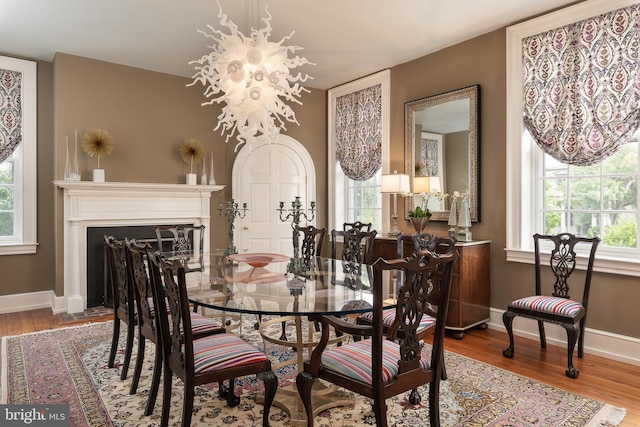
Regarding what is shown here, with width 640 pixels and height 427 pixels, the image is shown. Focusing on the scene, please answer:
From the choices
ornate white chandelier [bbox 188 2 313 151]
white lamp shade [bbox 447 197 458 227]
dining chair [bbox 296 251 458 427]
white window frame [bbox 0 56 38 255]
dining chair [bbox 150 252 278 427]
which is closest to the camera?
dining chair [bbox 296 251 458 427]

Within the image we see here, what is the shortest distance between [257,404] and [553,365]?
2230 millimetres

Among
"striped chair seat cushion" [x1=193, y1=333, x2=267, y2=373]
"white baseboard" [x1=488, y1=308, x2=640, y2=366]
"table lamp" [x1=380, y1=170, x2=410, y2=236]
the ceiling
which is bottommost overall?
"white baseboard" [x1=488, y1=308, x2=640, y2=366]

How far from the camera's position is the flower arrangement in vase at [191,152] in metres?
5.34

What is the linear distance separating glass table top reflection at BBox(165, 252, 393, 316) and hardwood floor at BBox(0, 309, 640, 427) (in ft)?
4.28

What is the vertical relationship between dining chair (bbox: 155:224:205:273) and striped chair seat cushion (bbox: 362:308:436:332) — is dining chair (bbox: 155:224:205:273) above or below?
above

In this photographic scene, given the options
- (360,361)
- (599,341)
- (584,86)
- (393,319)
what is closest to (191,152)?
(393,319)

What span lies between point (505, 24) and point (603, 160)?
1.55 metres

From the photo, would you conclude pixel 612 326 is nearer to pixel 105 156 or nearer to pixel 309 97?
pixel 309 97

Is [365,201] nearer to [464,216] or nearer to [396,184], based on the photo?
[396,184]

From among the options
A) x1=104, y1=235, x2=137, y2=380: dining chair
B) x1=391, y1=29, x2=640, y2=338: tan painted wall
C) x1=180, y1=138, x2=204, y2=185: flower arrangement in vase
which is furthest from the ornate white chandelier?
x1=180, y1=138, x2=204, y2=185: flower arrangement in vase

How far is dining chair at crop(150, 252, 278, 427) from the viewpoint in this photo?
2.00 meters

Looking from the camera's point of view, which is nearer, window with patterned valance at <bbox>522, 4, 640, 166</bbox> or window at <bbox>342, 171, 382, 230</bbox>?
window with patterned valance at <bbox>522, 4, 640, 166</bbox>

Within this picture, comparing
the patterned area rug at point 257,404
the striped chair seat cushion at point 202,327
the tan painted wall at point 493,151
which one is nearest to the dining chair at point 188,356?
the striped chair seat cushion at point 202,327

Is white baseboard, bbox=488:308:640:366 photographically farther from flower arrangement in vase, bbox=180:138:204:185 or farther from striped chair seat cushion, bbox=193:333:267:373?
flower arrangement in vase, bbox=180:138:204:185
